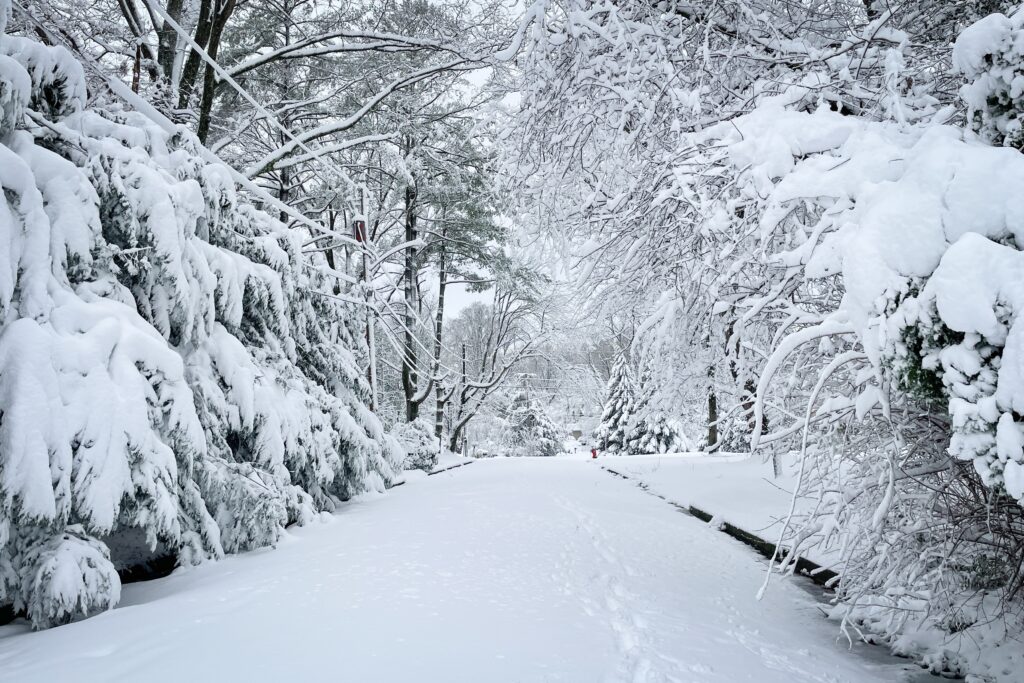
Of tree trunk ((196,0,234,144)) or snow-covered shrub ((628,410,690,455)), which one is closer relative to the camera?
tree trunk ((196,0,234,144))

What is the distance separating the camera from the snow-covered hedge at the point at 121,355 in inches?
98.9

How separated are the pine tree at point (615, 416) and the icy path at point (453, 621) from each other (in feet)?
80.3

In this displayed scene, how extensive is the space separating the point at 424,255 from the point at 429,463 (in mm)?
7034

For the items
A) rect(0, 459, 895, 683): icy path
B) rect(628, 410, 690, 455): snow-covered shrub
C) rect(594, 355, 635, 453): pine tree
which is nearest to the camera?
rect(0, 459, 895, 683): icy path

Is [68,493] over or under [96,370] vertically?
under

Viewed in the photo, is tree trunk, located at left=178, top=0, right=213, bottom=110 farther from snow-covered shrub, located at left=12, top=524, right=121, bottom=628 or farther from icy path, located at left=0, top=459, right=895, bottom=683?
icy path, located at left=0, top=459, right=895, bottom=683

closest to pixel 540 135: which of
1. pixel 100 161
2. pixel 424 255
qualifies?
pixel 100 161

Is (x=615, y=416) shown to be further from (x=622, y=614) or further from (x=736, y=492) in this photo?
(x=622, y=614)

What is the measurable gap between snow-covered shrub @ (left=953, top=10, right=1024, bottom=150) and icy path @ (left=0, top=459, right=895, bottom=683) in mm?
2265

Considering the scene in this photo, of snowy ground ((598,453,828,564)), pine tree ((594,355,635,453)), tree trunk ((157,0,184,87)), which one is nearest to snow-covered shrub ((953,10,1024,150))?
snowy ground ((598,453,828,564))

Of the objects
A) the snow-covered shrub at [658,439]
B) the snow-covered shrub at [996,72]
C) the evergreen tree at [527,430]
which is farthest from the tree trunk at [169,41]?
the evergreen tree at [527,430]

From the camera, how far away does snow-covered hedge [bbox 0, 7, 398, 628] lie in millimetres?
2512

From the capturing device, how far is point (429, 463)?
42.7 feet

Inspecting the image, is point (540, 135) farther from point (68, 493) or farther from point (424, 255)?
point (424, 255)
